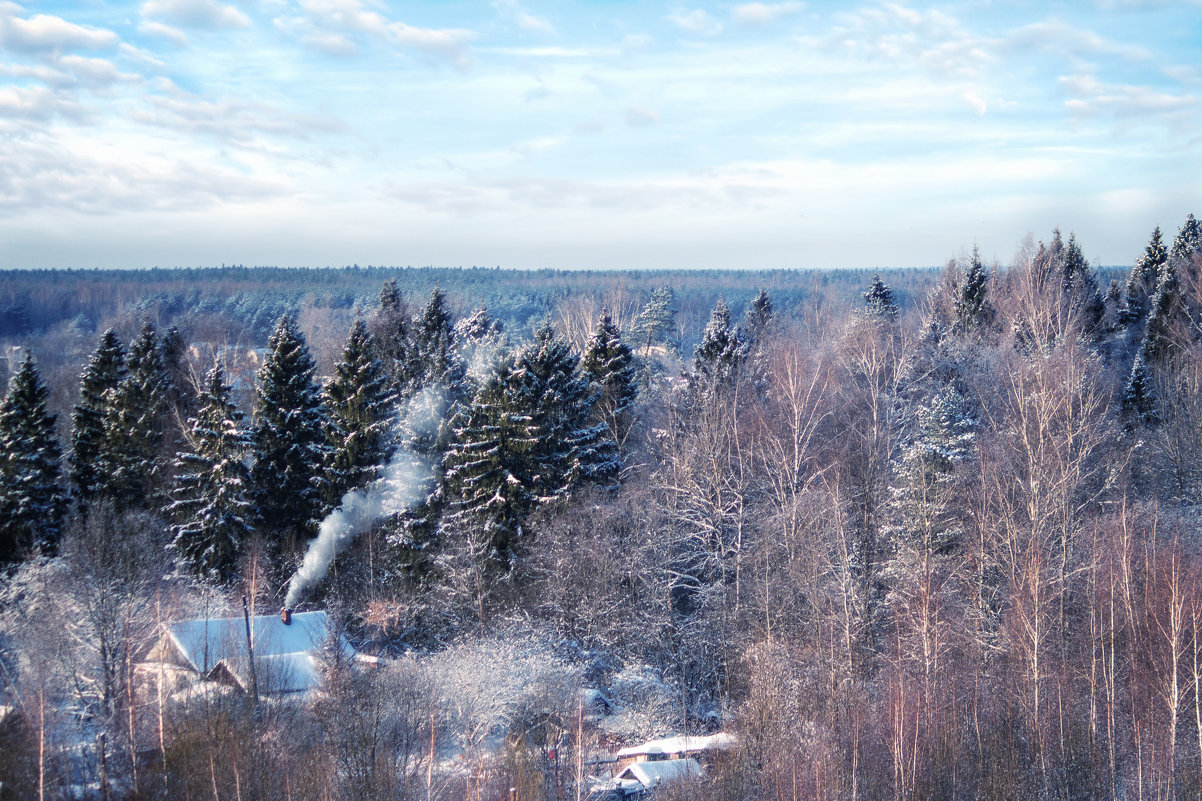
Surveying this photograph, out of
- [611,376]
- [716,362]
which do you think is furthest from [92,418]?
[716,362]

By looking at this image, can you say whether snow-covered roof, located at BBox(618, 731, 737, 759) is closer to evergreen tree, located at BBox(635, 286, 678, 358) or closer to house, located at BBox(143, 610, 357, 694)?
house, located at BBox(143, 610, 357, 694)

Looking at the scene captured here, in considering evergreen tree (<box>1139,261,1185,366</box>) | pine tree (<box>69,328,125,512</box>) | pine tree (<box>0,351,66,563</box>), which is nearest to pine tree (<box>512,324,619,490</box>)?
pine tree (<box>69,328,125,512</box>)

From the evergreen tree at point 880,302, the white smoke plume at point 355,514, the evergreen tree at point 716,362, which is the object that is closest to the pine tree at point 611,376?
the evergreen tree at point 716,362

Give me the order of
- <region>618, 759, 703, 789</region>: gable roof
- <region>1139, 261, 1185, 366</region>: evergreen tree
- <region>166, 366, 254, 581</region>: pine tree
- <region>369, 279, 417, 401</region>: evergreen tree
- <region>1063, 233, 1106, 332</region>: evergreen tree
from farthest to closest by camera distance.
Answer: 1. <region>1063, 233, 1106, 332</region>: evergreen tree
2. <region>369, 279, 417, 401</region>: evergreen tree
3. <region>1139, 261, 1185, 366</region>: evergreen tree
4. <region>166, 366, 254, 581</region>: pine tree
5. <region>618, 759, 703, 789</region>: gable roof

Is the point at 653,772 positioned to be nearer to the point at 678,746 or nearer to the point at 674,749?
the point at 674,749

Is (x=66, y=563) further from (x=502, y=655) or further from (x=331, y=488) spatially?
(x=502, y=655)

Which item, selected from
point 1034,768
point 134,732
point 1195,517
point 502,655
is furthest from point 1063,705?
point 134,732
